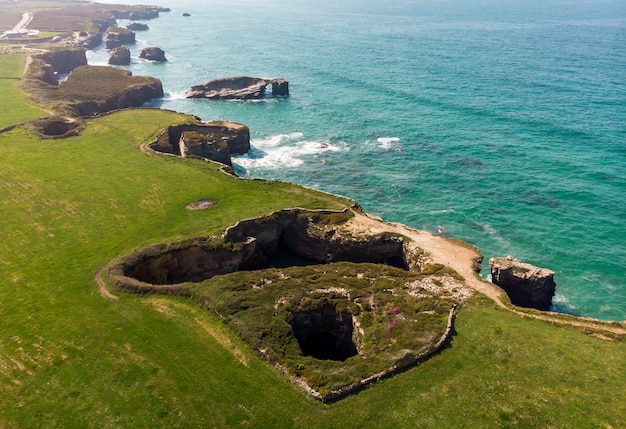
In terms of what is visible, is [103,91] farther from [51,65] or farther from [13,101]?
[51,65]

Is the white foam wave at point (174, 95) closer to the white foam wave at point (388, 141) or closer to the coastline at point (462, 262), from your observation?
the white foam wave at point (388, 141)

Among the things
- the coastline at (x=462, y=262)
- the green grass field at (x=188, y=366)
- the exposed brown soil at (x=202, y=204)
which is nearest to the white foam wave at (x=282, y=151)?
the exposed brown soil at (x=202, y=204)

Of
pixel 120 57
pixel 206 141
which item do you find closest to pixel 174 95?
pixel 120 57

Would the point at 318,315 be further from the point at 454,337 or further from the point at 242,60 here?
the point at 242,60

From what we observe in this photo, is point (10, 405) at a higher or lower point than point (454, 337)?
lower

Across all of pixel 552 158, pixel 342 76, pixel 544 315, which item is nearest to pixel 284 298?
pixel 544 315

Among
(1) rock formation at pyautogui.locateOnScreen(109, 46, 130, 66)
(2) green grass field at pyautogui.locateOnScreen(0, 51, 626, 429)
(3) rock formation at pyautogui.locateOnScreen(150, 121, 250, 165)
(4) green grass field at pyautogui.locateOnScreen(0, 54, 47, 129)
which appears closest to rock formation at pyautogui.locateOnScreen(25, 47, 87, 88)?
(4) green grass field at pyautogui.locateOnScreen(0, 54, 47, 129)
